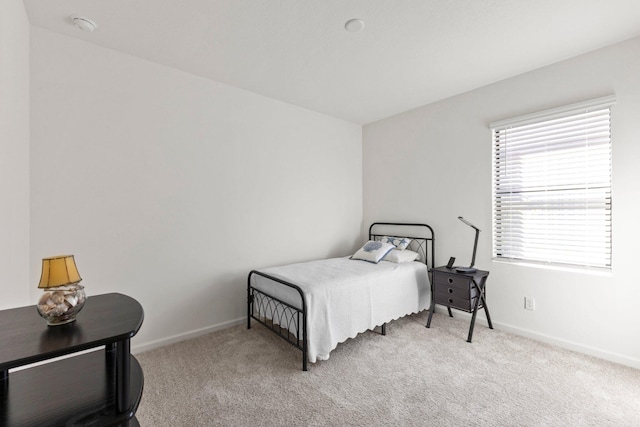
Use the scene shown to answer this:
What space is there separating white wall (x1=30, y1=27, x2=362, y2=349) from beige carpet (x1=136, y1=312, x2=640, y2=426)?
2.02ft

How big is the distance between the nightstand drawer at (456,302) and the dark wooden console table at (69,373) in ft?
8.99

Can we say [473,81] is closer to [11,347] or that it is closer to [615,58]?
[615,58]

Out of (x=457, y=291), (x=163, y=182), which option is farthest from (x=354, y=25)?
(x=457, y=291)

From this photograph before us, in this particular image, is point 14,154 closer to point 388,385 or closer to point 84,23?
point 84,23

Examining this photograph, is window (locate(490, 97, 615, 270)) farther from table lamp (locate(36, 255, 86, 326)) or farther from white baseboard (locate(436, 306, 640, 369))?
table lamp (locate(36, 255, 86, 326))

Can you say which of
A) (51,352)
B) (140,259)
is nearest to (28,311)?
(51,352)

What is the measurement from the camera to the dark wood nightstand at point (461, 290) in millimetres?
2859

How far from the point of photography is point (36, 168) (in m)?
2.18

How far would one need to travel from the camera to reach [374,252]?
354cm

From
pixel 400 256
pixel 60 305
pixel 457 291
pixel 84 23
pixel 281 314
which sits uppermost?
pixel 84 23

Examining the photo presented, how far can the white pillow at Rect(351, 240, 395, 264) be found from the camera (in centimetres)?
349

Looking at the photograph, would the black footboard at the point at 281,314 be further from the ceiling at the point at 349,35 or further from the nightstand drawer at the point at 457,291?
the ceiling at the point at 349,35

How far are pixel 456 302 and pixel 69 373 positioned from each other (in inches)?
118

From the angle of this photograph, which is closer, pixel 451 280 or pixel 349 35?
pixel 349 35
